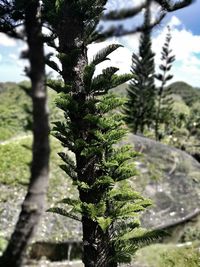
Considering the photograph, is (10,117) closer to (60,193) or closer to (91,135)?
(60,193)

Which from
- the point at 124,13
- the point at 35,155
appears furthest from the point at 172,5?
the point at 35,155

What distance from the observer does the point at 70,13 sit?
8.05 meters

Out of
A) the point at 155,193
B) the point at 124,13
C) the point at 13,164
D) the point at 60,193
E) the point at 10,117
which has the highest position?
the point at 124,13

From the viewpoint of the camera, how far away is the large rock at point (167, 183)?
18.5 meters

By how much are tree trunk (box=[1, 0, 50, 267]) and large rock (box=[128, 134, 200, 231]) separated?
46.9 ft

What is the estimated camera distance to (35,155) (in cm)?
355

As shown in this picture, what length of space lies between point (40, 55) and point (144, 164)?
17130 millimetres

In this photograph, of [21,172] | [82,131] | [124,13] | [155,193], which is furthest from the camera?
[155,193]

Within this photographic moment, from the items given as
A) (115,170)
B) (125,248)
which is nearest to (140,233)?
(125,248)

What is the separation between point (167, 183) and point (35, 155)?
16959 mm

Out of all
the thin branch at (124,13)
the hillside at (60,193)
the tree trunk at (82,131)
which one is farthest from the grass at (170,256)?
the thin branch at (124,13)

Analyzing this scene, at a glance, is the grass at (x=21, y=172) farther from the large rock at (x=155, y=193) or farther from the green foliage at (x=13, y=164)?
the large rock at (x=155, y=193)

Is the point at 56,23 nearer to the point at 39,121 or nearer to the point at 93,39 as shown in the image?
the point at 93,39

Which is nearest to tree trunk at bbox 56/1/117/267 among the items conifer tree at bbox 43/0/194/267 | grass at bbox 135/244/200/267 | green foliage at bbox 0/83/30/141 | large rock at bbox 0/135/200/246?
conifer tree at bbox 43/0/194/267
